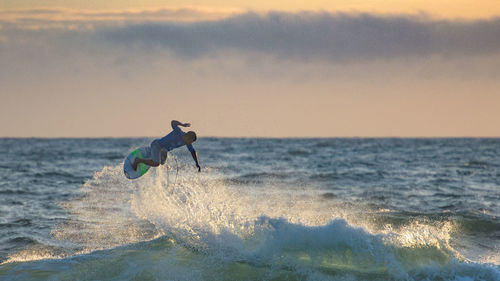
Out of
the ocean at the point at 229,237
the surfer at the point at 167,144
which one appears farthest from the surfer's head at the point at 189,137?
the ocean at the point at 229,237

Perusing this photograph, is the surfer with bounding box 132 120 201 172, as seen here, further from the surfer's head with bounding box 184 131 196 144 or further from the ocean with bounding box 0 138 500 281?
the ocean with bounding box 0 138 500 281

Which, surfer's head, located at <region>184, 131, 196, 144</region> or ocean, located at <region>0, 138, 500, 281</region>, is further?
surfer's head, located at <region>184, 131, 196, 144</region>

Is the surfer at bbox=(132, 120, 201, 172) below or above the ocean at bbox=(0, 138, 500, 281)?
above

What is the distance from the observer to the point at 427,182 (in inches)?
1078

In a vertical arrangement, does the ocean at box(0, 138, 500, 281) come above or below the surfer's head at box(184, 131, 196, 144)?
below

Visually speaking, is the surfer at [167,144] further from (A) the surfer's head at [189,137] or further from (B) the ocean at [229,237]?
(B) the ocean at [229,237]

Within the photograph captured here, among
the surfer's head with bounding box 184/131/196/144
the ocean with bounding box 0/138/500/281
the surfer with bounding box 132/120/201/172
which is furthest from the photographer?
the surfer with bounding box 132/120/201/172

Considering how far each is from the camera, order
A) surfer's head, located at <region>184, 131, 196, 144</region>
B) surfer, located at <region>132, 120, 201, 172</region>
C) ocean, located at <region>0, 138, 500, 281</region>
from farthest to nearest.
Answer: surfer, located at <region>132, 120, 201, 172</region> → surfer's head, located at <region>184, 131, 196, 144</region> → ocean, located at <region>0, 138, 500, 281</region>

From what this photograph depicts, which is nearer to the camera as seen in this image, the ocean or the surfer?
the ocean

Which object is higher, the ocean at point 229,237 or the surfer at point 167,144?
the surfer at point 167,144

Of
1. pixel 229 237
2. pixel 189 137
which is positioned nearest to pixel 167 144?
pixel 189 137

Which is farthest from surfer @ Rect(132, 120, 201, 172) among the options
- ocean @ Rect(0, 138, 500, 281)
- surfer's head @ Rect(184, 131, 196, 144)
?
ocean @ Rect(0, 138, 500, 281)

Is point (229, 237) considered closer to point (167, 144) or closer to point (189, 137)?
point (189, 137)

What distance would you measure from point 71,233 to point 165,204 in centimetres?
310
